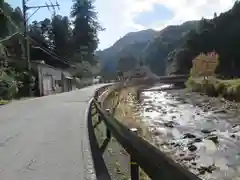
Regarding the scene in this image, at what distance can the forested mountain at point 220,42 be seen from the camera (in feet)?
264

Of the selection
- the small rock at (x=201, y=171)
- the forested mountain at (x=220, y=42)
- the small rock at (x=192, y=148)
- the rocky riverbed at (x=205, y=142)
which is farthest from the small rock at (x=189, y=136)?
the forested mountain at (x=220, y=42)

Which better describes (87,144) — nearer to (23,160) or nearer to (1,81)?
(23,160)

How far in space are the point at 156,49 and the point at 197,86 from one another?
9107 centimetres

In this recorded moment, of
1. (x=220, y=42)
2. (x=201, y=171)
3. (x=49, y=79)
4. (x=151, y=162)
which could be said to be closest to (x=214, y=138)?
(x=201, y=171)

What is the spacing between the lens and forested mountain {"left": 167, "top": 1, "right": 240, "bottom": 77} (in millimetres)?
80438

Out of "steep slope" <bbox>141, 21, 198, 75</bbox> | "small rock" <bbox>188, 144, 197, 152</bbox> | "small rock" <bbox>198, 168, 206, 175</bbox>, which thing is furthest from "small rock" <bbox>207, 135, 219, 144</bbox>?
"steep slope" <bbox>141, 21, 198, 75</bbox>

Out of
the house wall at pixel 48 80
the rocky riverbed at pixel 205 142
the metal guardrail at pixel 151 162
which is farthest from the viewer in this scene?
the house wall at pixel 48 80

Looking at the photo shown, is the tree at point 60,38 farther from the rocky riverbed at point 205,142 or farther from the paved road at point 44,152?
the paved road at point 44,152

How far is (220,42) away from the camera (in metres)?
84.9

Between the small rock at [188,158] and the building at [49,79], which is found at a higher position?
the building at [49,79]

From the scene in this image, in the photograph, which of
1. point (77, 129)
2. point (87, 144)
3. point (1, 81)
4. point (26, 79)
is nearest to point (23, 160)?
point (87, 144)

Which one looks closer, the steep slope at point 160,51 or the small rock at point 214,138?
the small rock at point 214,138

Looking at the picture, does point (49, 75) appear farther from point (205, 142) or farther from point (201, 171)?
point (201, 171)

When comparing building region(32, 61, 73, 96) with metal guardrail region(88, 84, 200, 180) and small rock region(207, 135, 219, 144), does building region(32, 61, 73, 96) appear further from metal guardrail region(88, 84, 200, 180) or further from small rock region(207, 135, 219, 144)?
metal guardrail region(88, 84, 200, 180)
